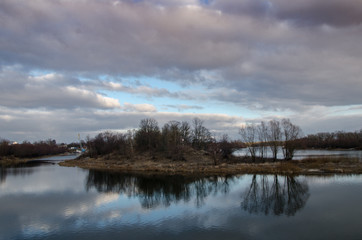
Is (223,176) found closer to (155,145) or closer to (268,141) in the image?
(268,141)

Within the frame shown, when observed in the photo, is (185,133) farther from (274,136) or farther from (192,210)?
(192,210)

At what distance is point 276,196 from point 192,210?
9.12 metres

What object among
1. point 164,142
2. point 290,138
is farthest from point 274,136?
point 164,142

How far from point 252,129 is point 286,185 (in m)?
30.2

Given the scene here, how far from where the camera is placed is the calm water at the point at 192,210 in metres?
16.2

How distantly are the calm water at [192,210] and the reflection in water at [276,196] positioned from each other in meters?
0.07

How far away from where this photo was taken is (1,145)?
114 meters

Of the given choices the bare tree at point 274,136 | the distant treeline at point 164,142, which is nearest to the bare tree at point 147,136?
the distant treeline at point 164,142

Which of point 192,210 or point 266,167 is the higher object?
point 266,167

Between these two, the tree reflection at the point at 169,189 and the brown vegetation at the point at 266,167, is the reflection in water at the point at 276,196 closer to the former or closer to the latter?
the tree reflection at the point at 169,189

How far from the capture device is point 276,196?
25375 millimetres

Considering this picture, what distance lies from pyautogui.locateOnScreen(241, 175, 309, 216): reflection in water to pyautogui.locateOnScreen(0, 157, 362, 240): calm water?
70 mm

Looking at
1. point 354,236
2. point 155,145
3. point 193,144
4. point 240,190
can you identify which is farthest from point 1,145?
point 354,236

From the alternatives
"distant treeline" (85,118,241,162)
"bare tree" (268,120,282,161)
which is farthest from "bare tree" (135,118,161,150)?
"bare tree" (268,120,282,161)
